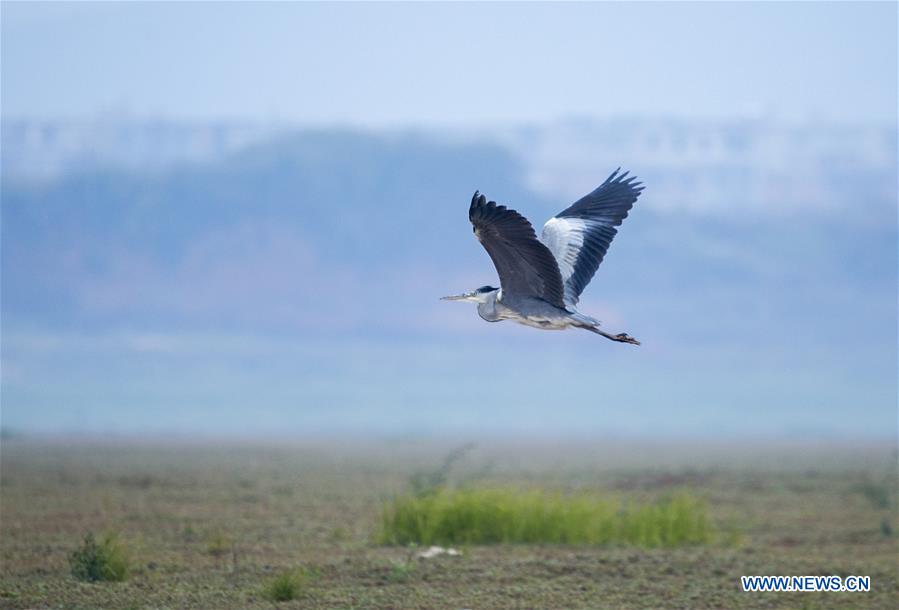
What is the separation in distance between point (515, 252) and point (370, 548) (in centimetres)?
825

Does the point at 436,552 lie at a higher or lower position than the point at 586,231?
lower

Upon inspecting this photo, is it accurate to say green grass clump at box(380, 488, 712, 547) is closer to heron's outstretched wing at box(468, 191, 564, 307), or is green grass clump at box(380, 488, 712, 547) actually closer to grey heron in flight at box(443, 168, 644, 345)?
grey heron in flight at box(443, 168, 644, 345)

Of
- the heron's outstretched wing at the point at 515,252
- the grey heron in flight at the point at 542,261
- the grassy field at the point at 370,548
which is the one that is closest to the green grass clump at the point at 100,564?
the grassy field at the point at 370,548

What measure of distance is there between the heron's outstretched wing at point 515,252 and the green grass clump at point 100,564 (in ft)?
21.2

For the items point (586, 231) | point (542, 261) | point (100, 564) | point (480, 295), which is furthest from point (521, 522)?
point (542, 261)

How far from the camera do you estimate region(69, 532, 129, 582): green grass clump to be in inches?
615

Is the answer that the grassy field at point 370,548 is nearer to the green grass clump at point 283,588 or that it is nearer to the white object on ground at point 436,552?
the green grass clump at point 283,588

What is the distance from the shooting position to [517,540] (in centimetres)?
1928

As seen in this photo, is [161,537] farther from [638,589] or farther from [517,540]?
[638,589]

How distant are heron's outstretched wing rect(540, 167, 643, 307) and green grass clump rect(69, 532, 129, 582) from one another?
6556 millimetres

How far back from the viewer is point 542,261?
1196cm

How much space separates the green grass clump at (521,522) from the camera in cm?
1897

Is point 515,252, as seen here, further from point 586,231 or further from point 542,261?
point 586,231

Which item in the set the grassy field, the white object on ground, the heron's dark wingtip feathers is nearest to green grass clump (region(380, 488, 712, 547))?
the grassy field
